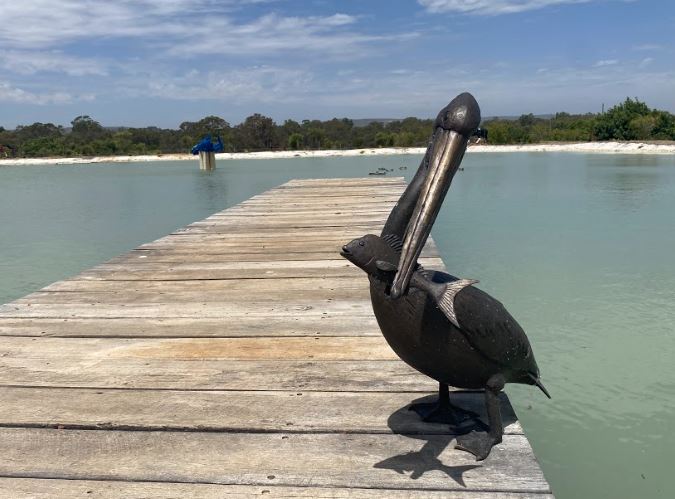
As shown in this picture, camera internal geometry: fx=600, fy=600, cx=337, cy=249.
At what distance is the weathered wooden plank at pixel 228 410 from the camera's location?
6.54 ft

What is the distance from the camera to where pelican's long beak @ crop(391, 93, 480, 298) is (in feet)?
4.89

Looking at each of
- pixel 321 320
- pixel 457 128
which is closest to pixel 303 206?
pixel 321 320

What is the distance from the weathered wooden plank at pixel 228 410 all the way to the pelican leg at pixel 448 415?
25mm

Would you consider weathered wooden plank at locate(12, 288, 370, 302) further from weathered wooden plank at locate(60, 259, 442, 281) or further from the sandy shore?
the sandy shore

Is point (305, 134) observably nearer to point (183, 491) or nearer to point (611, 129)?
point (611, 129)

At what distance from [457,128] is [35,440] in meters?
1.67

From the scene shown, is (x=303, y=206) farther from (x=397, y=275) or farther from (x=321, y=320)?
(x=397, y=275)

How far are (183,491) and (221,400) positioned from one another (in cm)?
53

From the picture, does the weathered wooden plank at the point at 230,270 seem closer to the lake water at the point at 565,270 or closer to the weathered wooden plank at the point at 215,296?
the weathered wooden plank at the point at 215,296

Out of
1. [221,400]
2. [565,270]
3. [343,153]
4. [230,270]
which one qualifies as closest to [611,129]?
[343,153]

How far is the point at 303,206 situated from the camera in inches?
330

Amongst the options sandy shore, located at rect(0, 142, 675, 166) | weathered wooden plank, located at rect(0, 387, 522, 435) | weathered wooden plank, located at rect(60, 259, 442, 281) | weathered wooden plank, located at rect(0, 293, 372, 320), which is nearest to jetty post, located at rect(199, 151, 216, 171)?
sandy shore, located at rect(0, 142, 675, 166)

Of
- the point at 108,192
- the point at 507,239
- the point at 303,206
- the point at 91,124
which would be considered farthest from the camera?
the point at 91,124

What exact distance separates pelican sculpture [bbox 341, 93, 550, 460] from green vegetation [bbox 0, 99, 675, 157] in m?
34.5
